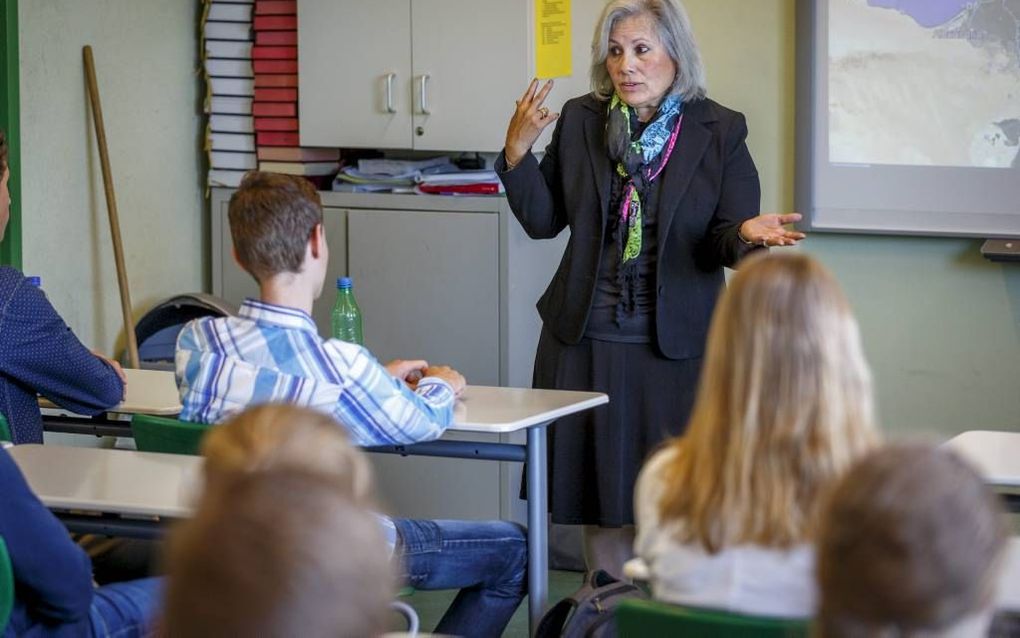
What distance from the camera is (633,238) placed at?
11.2ft

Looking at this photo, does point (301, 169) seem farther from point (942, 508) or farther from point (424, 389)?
point (942, 508)

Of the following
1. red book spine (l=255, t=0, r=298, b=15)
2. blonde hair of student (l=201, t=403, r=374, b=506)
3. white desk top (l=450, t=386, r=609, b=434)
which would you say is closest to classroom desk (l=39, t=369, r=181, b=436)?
white desk top (l=450, t=386, r=609, b=434)

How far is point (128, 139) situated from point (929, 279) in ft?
8.74

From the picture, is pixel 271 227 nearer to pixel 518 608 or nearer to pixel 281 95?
pixel 518 608

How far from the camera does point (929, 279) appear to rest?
438cm

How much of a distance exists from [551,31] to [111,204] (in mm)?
1527

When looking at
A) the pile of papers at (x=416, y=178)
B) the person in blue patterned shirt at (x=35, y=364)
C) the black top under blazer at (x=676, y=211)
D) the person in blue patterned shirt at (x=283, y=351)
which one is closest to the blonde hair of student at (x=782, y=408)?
the person in blue patterned shirt at (x=283, y=351)

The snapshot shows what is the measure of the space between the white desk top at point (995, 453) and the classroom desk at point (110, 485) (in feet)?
4.48

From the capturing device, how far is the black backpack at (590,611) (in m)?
2.72

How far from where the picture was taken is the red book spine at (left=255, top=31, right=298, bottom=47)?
193 inches

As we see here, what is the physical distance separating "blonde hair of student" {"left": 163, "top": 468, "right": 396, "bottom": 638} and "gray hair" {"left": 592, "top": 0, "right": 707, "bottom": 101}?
2550 mm

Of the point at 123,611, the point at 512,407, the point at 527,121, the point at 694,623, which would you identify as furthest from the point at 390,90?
the point at 694,623

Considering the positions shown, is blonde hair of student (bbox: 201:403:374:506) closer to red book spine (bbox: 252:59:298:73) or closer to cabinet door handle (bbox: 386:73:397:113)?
cabinet door handle (bbox: 386:73:397:113)

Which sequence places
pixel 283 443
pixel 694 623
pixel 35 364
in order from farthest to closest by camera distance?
pixel 35 364
pixel 694 623
pixel 283 443
